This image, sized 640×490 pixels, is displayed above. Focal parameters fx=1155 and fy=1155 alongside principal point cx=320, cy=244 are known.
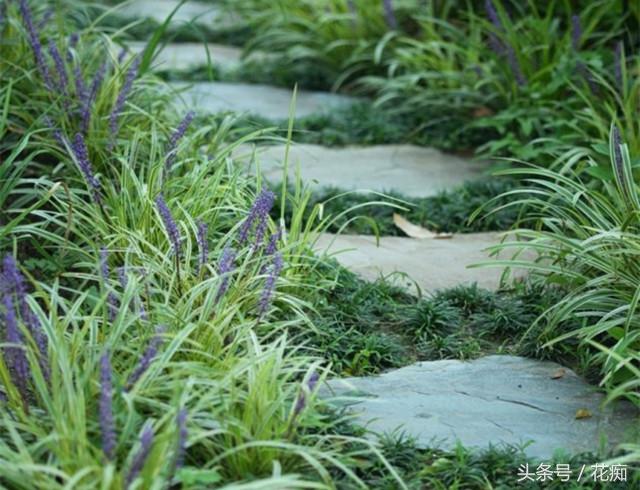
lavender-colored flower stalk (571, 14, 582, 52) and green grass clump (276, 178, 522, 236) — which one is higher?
lavender-colored flower stalk (571, 14, 582, 52)

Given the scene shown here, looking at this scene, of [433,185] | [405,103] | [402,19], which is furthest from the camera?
[402,19]

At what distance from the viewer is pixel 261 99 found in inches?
245

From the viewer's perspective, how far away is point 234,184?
3875 mm

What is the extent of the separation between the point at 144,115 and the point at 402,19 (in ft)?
8.26

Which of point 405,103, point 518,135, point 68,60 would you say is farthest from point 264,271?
point 405,103

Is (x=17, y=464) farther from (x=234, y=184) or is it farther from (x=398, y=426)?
(x=234, y=184)

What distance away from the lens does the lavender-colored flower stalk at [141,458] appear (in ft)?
7.98

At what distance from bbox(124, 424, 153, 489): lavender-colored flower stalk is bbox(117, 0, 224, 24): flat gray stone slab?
5.32 meters

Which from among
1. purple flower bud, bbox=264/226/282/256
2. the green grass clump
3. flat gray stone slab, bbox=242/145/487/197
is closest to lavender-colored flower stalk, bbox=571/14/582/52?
flat gray stone slab, bbox=242/145/487/197

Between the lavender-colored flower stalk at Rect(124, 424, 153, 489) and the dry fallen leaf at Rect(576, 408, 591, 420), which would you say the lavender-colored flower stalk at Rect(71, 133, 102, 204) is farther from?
the dry fallen leaf at Rect(576, 408, 591, 420)

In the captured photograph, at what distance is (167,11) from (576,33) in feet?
11.3

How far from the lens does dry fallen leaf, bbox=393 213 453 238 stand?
4.55m

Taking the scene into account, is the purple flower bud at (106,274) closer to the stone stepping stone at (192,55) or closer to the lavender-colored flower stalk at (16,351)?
the lavender-colored flower stalk at (16,351)

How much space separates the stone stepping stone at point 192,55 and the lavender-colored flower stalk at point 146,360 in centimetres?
380
